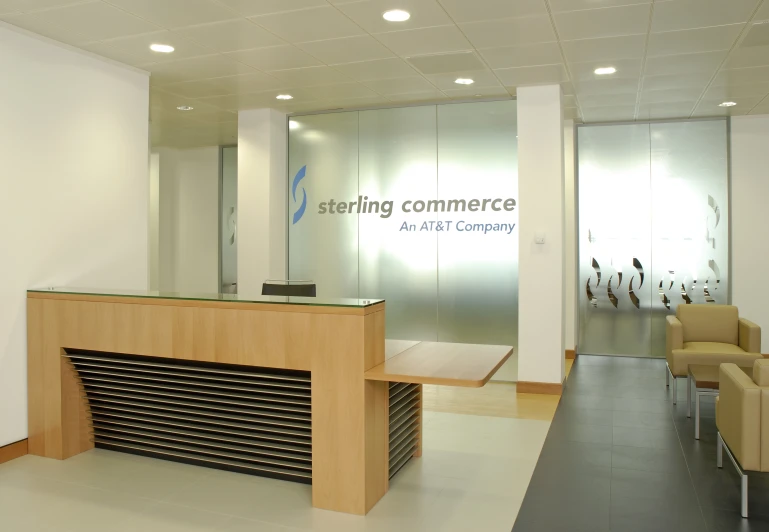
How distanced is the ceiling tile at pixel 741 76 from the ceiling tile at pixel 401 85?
2.86 metres

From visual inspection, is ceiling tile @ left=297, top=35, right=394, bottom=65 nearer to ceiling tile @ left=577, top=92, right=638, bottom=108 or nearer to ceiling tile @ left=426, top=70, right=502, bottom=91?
ceiling tile @ left=426, top=70, right=502, bottom=91

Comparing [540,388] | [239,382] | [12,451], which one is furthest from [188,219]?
[239,382]

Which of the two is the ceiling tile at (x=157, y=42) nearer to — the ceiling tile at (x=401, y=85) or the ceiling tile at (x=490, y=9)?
the ceiling tile at (x=401, y=85)

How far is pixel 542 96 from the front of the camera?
6805 millimetres

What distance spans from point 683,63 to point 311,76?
3488 mm

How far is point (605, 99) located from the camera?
24.2ft

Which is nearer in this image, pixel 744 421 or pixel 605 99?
pixel 744 421

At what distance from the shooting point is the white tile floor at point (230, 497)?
362 cm

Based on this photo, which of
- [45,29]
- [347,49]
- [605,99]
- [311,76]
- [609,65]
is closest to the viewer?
[45,29]

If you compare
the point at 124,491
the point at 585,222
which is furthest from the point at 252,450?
the point at 585,222

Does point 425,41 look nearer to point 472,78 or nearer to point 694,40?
point 472,78

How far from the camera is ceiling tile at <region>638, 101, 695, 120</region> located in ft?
25.2

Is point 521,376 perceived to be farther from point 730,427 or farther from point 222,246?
point 222,246

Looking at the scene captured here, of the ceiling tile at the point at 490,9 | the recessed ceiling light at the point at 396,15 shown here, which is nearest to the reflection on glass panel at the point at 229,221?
the recessed ceiling light at the point at 396,15
